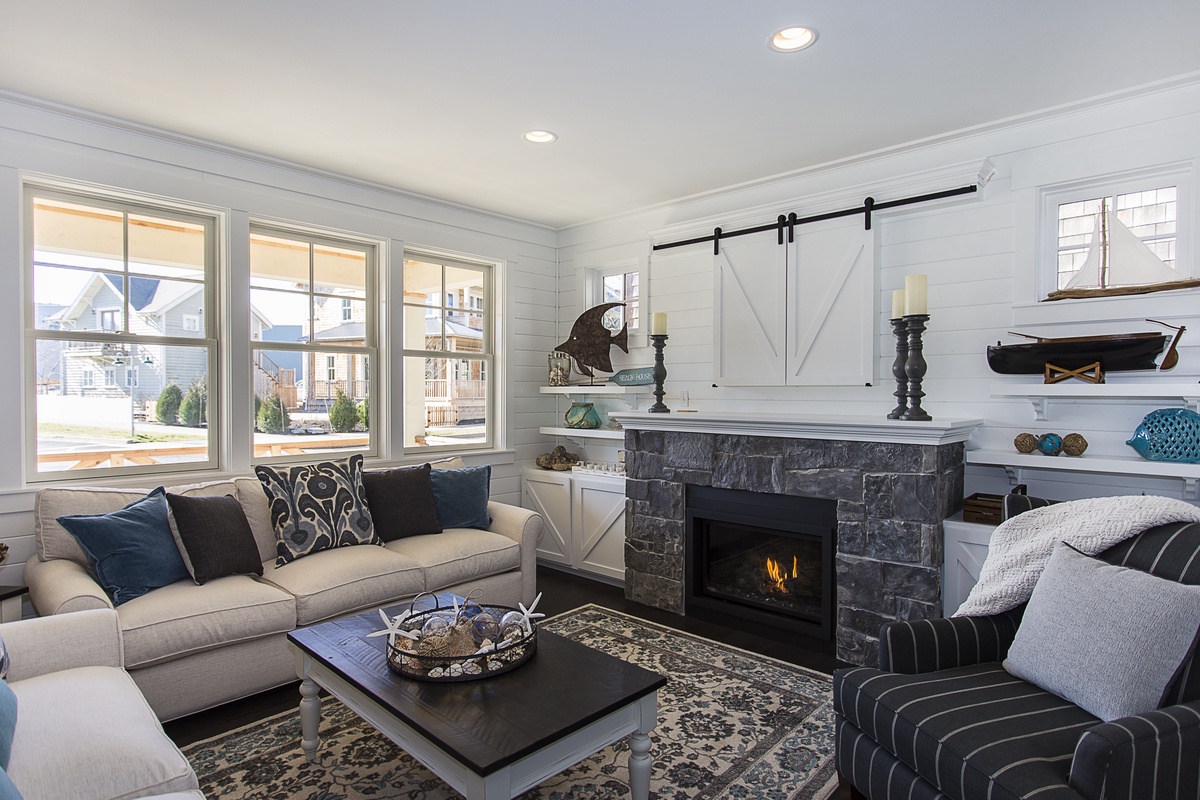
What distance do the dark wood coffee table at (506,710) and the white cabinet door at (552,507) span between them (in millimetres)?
2535

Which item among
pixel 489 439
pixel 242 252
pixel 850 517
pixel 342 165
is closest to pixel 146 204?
pixel 242 252

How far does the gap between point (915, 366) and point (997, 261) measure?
765 millimetres

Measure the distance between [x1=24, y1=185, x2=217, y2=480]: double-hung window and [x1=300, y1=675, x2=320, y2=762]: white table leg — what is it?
187 centimetres

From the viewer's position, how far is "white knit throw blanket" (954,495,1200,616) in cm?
202

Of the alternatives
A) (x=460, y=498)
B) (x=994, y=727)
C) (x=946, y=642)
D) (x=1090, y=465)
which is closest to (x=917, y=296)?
(x=1090, y=465)

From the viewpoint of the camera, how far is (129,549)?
276 cm

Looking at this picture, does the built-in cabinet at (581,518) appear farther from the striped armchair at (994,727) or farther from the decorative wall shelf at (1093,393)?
the striped armchair at (994,727)

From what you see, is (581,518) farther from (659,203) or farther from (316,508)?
(659,203)

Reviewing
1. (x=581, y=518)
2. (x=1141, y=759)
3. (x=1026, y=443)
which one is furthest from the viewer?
(x=581, y=518)

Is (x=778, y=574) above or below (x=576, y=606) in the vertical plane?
above

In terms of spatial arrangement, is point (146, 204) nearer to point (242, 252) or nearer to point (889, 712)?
point (242, 252)

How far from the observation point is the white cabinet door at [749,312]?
3.98m

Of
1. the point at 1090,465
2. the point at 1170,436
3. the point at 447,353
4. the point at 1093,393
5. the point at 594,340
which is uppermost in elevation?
the point at 594,340

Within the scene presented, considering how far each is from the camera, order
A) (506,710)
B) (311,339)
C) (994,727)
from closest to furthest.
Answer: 1. (994,727)
2. (506,710)
3. (311,339)
